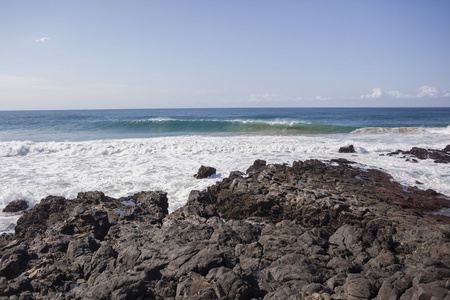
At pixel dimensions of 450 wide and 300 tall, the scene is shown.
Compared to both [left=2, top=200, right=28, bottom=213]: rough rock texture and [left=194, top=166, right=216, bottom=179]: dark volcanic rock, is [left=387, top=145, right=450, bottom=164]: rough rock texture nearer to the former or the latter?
[left=194, top=166, right=216, bottom=179]: dark volcanic rock

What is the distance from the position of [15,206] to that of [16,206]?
3 cm

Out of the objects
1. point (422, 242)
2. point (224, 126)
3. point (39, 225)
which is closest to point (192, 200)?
point (39, 225)

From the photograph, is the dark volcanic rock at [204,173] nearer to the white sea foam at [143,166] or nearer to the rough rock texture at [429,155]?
the white sea foam at [143,166]

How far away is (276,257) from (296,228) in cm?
110

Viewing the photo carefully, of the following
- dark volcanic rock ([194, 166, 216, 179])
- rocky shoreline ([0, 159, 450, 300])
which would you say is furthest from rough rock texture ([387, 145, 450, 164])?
dark volcanic rock ([194, 166, 216, 179])

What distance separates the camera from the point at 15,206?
966 cm

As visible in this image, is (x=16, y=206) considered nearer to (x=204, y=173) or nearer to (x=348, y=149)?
(x=204, y=173)

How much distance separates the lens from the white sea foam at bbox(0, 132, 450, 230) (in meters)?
11.9

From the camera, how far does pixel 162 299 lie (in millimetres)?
4430

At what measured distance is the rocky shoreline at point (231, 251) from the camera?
14.4 feet

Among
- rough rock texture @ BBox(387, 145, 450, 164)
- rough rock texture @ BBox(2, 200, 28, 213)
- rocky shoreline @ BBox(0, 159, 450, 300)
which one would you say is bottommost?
rough rock texture @ BBox(2, 200, 28, 213)

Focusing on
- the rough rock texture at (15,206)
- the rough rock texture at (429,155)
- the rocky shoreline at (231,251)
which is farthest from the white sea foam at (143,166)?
the rocky shoreline at (231,251)

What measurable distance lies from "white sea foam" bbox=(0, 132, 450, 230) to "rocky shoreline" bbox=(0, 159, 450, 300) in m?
2.69

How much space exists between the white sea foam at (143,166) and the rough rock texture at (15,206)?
355 mm
